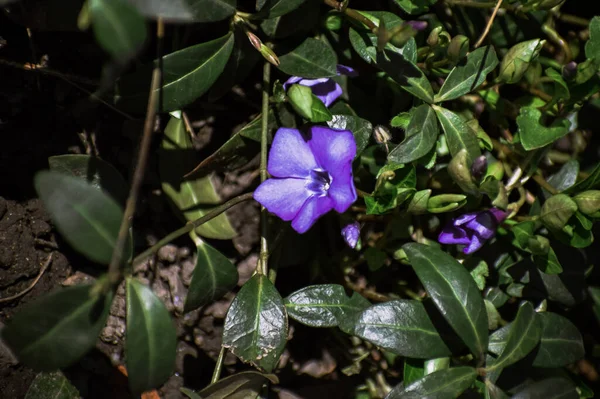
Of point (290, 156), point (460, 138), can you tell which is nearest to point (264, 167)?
point (290, 156)

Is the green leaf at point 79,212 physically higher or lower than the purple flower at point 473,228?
higher

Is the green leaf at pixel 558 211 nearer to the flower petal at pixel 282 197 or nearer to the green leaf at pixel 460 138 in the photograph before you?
the green leaf at pixel 460 138

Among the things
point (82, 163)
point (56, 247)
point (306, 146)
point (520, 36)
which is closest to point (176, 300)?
point (56, 247)

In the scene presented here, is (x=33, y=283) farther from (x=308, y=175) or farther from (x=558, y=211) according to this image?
(x=558, y=211)

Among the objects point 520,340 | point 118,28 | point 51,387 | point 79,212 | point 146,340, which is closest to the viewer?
point 118,28

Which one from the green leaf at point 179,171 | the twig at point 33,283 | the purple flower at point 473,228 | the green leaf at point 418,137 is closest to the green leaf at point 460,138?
the green leaf at point 418,137

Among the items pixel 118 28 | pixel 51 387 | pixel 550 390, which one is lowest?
pixel 550 390
